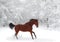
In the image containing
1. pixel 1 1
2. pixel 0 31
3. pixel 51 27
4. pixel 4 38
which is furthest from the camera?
pixel 1 1

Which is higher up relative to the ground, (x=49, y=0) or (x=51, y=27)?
(x=49, y=0)

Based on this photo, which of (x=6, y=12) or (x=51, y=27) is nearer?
(x=51, y=27)

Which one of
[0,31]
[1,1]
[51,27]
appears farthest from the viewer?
[1,1]

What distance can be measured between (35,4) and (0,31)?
1.52m

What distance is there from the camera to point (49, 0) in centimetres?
549

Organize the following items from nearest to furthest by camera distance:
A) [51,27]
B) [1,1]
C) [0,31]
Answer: [0,31], [51,27], [1,1]

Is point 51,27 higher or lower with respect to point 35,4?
lower

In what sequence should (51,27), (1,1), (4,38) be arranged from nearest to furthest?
(4,38)
(51,27)
(1,1)

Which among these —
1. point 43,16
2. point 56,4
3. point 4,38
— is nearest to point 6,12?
point 43,16

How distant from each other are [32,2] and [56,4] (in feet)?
1.91

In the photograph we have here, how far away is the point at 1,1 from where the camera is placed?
17.4ft

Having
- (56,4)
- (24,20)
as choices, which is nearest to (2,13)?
(24,20)

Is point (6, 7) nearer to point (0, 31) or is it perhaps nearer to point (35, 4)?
point (35, 4)

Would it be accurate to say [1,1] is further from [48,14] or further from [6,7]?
[48,14]
